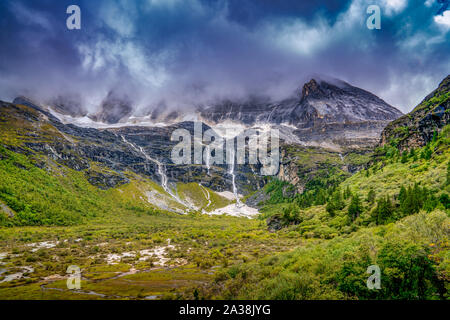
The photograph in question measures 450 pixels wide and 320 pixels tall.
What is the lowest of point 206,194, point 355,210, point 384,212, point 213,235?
point 213,235

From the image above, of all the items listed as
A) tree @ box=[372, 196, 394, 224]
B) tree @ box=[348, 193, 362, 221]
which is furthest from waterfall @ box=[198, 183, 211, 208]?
tree @ box=[372, 196, 394, 224]

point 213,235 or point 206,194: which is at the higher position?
point 206,194

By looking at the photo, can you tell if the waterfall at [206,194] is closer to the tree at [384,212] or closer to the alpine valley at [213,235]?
the alpine valley at [213,235]

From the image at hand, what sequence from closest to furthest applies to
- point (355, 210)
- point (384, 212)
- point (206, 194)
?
point (384, 212) → point (355, 210) → point (206, 194)

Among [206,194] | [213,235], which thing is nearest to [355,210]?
[213,235]

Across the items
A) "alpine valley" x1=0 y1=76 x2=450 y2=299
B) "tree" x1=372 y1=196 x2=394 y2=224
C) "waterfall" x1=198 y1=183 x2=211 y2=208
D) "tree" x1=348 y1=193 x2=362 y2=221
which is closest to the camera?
"alpine valley" x1=0 y1=76 x2=450 y2=299

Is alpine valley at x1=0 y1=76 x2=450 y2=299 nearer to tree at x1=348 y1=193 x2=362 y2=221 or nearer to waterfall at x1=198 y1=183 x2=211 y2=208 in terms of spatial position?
tree at x1=348 y1=193 x2=362 y2=221

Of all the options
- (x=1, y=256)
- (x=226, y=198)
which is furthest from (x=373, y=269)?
(x=226, y=198)

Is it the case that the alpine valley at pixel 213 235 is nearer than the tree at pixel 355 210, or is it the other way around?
the alpine valley at pixel 213 235

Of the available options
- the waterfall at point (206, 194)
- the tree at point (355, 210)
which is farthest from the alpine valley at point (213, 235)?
the waterfall at point (206, 194)

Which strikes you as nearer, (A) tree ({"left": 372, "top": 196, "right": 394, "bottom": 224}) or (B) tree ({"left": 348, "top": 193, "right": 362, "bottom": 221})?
(A) tree ({"left": 372, "top": 196, "right": 394, "bottom": 224})

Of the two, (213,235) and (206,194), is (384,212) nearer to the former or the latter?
(213,235)
